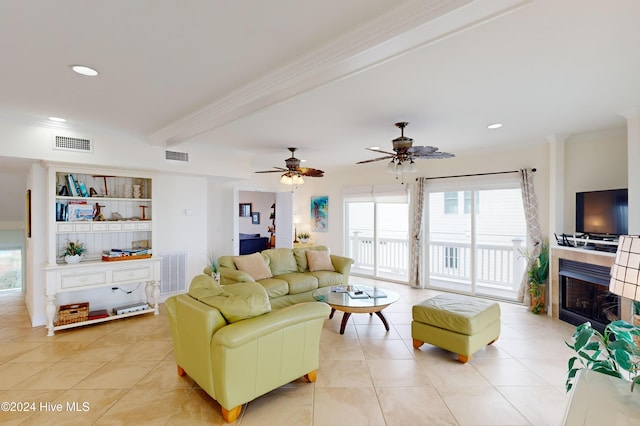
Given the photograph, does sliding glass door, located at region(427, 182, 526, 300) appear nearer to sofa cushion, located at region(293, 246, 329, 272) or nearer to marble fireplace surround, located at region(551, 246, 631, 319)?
marble fireplace surround, located at region(551, 246, 631, 319)

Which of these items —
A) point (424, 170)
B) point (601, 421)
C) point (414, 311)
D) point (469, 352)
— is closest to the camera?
point (601, 421)

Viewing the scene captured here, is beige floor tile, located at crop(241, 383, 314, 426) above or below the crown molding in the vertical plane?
below

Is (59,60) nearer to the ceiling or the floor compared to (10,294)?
nearer to the ceiling

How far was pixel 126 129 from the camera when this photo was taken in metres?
4.11

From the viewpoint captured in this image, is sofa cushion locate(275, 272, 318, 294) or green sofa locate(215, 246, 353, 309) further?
sofa cushion locate(275, 272, 318, 294)

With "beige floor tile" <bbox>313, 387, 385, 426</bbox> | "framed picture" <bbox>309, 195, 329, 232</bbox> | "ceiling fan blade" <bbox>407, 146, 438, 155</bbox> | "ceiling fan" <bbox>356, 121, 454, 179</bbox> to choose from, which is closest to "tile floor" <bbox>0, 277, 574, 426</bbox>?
"beige floor tile" <bbox>313, 387, 385, 426</bbox>

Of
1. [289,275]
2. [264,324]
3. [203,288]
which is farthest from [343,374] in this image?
[289,275]

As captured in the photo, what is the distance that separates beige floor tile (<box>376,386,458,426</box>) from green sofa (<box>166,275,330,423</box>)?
0.67 metres

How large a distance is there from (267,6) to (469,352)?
3361mm

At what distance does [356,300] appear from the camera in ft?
12.9

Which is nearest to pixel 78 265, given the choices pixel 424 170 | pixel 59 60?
pixel 59 60

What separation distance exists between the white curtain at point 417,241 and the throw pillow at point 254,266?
9.75 ft

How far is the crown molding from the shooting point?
158cm

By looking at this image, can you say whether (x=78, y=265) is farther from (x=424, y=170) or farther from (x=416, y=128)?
(x=424, y=170)
